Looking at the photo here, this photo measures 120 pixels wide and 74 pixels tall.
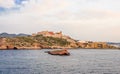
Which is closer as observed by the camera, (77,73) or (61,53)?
(77,73)

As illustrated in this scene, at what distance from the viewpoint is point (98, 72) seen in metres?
79.2

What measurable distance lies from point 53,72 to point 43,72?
288 cm

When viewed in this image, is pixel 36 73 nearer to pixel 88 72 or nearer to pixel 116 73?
pixel 88 72

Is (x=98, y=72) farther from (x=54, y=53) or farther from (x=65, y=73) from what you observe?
(x=54, y=53)

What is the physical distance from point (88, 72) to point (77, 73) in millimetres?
4197

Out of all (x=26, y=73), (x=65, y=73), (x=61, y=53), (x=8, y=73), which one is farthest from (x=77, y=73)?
(x=61, y=53)

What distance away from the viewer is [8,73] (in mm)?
75625

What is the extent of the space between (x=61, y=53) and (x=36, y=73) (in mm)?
113379

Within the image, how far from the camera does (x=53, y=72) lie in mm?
79062

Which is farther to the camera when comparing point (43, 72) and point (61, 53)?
point (61, 53)

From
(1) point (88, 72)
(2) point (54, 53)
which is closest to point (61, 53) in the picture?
(2) point (54, 53)

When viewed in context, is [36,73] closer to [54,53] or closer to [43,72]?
[43,72]

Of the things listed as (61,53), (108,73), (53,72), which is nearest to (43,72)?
(53,72)

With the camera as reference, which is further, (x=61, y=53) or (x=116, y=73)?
(x=61, y=53)
